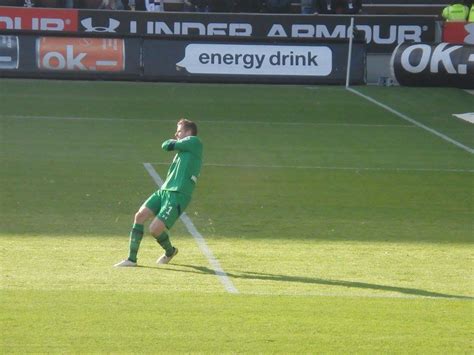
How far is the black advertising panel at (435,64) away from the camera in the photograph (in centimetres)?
3183

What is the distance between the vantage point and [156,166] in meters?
21.4

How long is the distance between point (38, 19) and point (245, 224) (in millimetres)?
19115

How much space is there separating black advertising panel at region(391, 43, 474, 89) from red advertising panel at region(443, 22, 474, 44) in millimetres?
2166

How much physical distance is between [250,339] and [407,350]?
130 centimetres

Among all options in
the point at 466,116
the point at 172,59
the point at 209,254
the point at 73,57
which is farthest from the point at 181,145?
the point at 73,57

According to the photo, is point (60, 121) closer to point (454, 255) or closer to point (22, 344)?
point (454, 255)

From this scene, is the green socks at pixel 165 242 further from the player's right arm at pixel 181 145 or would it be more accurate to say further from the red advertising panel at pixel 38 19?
the red advertising panel at pixel 38 19

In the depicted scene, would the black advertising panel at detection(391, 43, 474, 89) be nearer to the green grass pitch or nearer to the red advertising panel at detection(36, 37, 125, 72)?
the green grass pitch

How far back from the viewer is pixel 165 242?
13562mm

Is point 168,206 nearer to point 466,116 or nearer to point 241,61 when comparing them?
point 466,116

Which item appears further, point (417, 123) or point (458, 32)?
point (458, 32)

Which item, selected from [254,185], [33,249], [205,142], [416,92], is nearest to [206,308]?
[33,249]

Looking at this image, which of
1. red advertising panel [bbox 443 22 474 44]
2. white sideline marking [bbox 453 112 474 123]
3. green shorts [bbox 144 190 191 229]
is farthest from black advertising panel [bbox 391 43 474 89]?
green shorts [bbox 144 190 191 229]

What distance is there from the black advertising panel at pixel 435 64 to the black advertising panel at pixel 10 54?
10027mm
